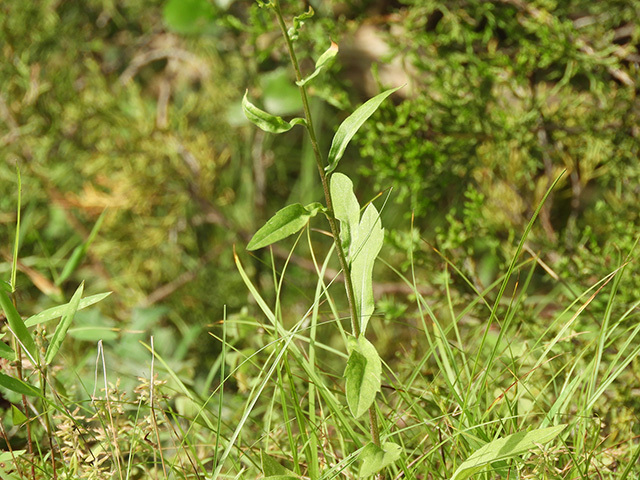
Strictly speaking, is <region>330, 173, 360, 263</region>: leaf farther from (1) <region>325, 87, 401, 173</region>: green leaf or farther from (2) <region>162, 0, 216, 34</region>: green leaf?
(2) <region>162, 0, 216, 34</region>: green leaf

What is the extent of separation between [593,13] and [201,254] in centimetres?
137

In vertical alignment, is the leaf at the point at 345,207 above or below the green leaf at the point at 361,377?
above

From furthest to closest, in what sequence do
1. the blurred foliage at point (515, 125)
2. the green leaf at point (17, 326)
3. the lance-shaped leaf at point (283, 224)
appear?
the blurred foliage at point (515, 125), the green leaf at point (17, 326), the lance-shaped leaf at point (283, 224)

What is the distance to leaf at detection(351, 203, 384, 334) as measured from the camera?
723mm

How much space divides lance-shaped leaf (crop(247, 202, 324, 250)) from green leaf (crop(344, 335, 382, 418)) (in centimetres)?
14

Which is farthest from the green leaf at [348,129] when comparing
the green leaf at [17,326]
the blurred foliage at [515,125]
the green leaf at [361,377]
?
the blurred foliage at [515,125]

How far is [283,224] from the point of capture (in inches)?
25.6

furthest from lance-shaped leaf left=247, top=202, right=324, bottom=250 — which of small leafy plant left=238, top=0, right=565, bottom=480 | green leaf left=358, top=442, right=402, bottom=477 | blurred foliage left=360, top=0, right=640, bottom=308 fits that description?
blurred foliage left=360, top=0, right=640, bottom=308

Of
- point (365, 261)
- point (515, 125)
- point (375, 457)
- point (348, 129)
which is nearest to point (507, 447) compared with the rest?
point (375, 457)

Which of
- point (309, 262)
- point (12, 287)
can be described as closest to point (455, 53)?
point (309, 262)

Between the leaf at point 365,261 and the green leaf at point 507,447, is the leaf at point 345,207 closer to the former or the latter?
the leaf at point 365,261

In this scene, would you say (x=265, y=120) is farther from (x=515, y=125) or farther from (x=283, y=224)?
(x=515, y=125)

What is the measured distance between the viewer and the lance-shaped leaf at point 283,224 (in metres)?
0.62

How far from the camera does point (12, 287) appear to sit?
78 centimetres
